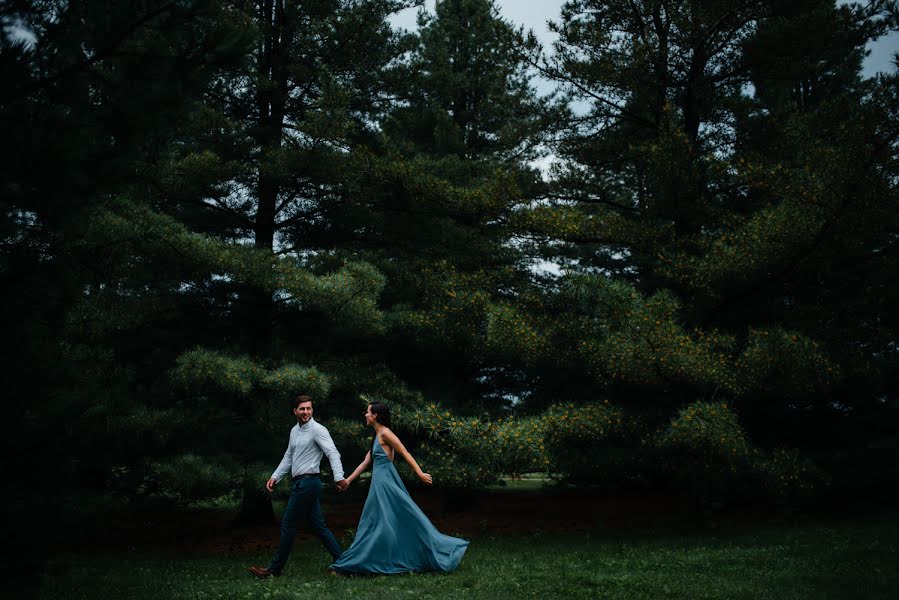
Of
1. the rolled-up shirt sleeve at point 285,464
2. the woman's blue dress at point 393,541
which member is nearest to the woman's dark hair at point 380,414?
the woman's blue dress at point 393,541

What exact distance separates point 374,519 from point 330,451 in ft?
2.85

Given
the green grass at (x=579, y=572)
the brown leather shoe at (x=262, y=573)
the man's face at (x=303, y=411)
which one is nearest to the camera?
the green grass at (x=579, y=572)

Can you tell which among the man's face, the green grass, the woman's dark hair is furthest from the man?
the woman's dark hair

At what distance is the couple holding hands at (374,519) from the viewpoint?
284 inches

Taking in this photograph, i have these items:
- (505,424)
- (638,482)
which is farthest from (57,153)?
(638,482)

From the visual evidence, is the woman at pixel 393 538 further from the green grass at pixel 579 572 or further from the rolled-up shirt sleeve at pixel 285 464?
the rolled-up shirt sleeve at pixel 285 464

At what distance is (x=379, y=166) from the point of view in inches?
503

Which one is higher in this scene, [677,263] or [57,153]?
[677,263]

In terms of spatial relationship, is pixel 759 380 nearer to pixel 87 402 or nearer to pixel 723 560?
pixel 723 560

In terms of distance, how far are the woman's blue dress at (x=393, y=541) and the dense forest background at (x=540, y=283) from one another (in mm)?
2912

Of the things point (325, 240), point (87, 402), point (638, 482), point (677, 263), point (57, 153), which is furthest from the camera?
point (638, 482)

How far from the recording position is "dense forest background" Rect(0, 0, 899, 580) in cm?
1002

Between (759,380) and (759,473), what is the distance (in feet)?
4.78

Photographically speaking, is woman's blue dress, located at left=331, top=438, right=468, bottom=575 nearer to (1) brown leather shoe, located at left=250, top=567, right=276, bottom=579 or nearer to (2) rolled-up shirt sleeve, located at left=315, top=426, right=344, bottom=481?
(2) rolled-up shirt sleeve, located at left=315, top=426, right=344, bottom=481
